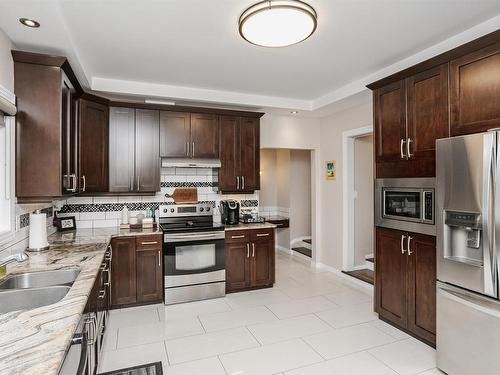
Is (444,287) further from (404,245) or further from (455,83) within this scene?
(455,83)

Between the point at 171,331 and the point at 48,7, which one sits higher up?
the point at 48,7

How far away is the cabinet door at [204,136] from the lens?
417 cm

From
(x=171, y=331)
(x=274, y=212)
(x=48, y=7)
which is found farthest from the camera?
(x=274, y=212)

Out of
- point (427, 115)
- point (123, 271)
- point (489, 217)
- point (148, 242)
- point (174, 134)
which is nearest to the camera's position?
point (489, 217)

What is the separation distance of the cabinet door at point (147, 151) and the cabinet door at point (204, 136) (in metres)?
0.47

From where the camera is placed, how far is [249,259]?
4152 mm

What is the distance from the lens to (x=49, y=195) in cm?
256

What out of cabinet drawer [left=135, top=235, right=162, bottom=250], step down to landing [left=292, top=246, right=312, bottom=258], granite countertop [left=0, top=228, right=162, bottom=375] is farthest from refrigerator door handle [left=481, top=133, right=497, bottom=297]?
step down to landing [left=292, top=246, right=312, bottom=258]

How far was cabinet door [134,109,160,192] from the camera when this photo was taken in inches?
156

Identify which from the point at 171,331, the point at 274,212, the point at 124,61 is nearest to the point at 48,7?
the point at 124,61

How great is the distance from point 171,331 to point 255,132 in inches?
110

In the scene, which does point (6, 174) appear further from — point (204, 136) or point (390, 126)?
point (390, 126)

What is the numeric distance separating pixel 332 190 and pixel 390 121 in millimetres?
2085

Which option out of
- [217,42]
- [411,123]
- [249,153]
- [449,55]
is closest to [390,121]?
[411,123]
